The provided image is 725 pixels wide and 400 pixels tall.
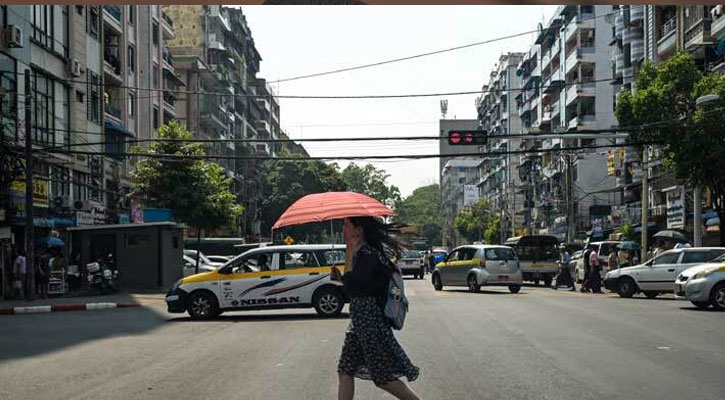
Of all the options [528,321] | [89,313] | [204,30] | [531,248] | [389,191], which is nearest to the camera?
[528,321]

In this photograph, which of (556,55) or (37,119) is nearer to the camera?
(37,119)

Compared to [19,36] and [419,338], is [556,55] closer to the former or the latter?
[19,36]

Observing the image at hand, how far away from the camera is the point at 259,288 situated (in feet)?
67.0

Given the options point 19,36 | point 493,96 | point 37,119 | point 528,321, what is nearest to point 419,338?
point 528,321

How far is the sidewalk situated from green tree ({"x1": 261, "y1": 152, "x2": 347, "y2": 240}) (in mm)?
50584

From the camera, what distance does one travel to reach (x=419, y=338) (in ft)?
48.2

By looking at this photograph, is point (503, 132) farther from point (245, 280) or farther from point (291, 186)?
point (245, 280)

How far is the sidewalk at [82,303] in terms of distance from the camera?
24.1 meters

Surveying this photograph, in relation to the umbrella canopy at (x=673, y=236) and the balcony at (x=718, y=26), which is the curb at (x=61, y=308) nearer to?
the umbrella canopy at (x=673, y=236)

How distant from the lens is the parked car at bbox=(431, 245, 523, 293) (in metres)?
30.6

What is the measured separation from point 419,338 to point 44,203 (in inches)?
919

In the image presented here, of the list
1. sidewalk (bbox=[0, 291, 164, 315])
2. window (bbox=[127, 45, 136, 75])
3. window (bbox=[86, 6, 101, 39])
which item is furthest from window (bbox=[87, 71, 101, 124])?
sidewalk (bbox=[0, 291, 164, 315])

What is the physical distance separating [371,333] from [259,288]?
1378 centimetres

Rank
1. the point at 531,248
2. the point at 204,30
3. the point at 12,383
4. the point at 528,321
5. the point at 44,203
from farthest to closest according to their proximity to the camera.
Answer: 1. the point at 204,30
2. the point at 531,248
3. the point at 44,203
4. the point at 528,321
5. the point at 12,383
